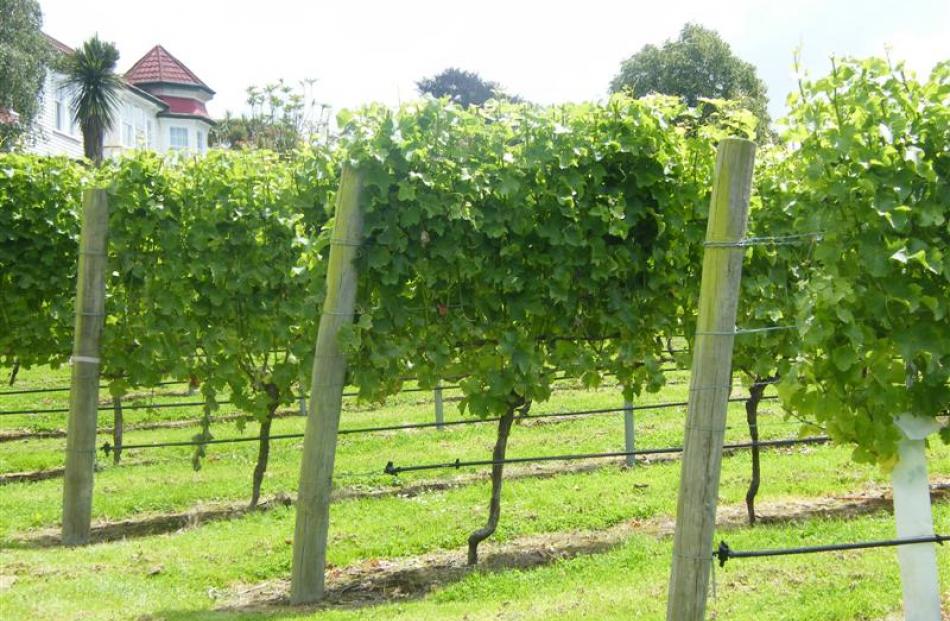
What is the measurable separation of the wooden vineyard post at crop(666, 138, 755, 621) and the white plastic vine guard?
768 mm

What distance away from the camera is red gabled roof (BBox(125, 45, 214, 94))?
2240 inches

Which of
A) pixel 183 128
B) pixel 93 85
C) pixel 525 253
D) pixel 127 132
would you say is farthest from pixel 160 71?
pixel 525 253

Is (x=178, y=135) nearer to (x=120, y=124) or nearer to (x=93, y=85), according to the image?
(x=120, y=124)

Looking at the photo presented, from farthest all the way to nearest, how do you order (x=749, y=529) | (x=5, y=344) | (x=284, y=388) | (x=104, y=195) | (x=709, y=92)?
(x=709, y=92), (x=5, y=344), (x=284, y=388), (x=104, y=195), (x=749, y=529)

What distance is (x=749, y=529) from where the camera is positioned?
7477 millimetres

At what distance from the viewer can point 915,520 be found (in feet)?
14.3

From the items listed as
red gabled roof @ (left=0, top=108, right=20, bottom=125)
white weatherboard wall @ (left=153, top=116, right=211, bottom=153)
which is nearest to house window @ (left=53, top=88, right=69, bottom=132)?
red gabled roof @ (left=0, top=108, right=20, bottom=125)

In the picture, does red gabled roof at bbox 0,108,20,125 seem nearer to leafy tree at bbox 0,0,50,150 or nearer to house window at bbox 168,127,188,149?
leafy tree at bbox 0,0,50,150

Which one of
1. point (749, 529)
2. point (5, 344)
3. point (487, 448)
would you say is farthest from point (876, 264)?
point (5, 344)

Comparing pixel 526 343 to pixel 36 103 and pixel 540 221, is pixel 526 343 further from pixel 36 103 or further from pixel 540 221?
pixel 36 103

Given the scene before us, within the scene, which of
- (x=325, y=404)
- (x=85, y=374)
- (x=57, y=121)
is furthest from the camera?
(x=57, y=121)

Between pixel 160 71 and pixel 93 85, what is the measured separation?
16.7 metres

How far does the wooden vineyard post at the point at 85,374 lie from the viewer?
821cm

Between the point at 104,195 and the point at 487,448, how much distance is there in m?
4.87
